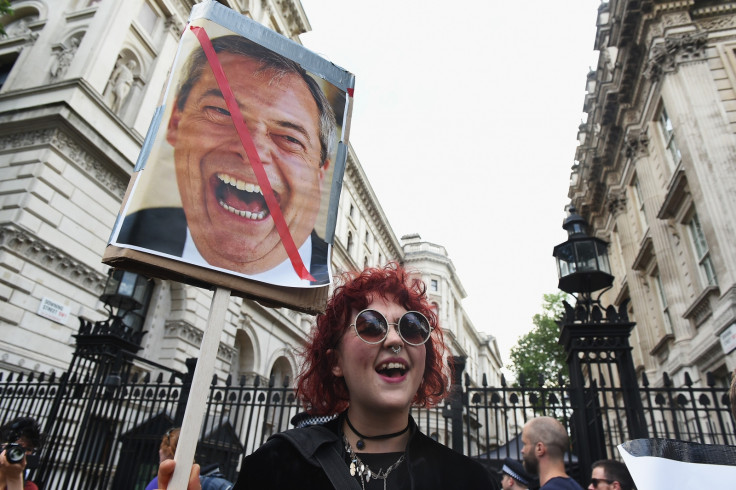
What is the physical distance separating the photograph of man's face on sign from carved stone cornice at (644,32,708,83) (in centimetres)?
1669

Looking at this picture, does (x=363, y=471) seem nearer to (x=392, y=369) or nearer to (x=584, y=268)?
(x=392, y=369)

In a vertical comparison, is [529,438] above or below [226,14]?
below

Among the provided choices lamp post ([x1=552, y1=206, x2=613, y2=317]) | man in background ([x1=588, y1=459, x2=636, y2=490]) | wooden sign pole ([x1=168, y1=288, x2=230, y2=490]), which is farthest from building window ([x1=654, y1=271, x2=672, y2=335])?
wooden sign pole ([x1=168, y1=288, x2=230, y2=490])

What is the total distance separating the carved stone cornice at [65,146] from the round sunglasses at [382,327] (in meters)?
14.1

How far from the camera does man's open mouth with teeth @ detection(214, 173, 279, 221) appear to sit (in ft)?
7.62

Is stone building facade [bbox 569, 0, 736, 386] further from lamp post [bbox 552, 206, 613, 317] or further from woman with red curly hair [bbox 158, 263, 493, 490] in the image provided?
woman with red curly hair [bbox 158, 263, 493, 490]

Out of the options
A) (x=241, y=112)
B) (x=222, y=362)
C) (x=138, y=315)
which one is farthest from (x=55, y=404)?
(x=222, y=362)

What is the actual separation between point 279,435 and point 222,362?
53.9ft

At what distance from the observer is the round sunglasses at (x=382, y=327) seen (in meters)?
1.84

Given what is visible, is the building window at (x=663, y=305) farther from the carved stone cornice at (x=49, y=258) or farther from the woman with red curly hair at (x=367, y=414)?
the carved stone cornice at (x=49, y=258)

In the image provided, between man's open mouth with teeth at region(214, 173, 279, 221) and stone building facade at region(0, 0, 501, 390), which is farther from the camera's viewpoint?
stone building facade at region(0, 0, 501, 390)

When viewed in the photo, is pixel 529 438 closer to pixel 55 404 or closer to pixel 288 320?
pixel 55 404

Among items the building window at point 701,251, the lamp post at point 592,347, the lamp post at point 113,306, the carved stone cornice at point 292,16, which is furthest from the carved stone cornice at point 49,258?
the carved stone cornice at point 292,16

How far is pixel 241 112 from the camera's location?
254cm
